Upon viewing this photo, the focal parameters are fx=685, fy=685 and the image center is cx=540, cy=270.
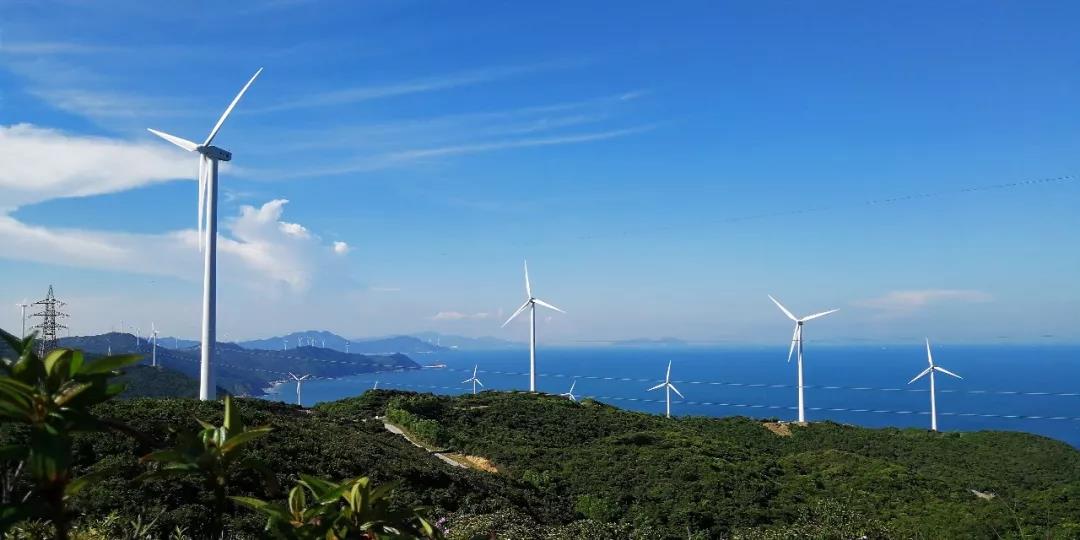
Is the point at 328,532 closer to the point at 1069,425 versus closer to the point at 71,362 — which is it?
the point at 71,362

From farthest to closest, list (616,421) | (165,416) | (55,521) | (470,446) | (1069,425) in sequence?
1. (1069,425)
2. (616,421)
3. (470,446)
4. (165,416)
5. (55,521)

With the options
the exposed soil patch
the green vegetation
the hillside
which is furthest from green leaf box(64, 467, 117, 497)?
the exposed soil patch

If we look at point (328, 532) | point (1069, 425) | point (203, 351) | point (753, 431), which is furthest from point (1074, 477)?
point (1069, 425)

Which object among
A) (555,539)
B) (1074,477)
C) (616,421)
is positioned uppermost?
(555,539)

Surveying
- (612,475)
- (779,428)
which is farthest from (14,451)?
(779,428)

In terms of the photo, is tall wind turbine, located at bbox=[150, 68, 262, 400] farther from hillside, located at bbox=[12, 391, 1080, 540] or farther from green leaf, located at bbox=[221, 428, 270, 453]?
green leaf, located at bbox=[221, 428, 270, 453]
